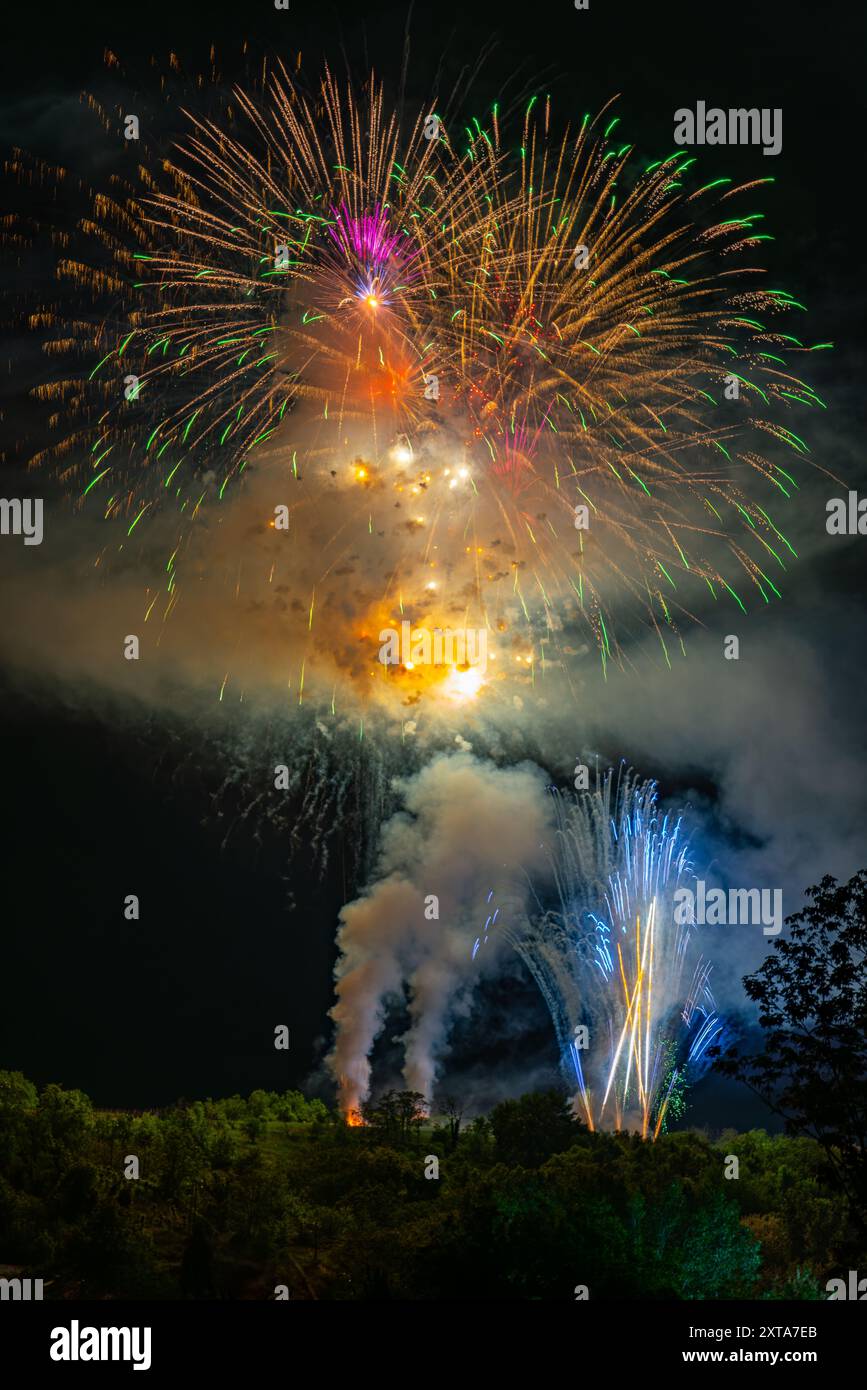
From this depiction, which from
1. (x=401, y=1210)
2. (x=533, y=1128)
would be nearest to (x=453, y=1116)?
(x=533, y=1128)

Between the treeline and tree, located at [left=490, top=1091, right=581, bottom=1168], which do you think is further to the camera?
tree, located at [left=490, top=1091, right=581, bottom=1168]

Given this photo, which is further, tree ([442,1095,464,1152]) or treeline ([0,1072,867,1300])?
tree ([442,1095,464,1152])

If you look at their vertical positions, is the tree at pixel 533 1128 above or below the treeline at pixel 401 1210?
above

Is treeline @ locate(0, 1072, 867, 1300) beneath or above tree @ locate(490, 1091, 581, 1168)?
beneath

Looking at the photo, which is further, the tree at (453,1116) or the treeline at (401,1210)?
the tree at (453,1116)

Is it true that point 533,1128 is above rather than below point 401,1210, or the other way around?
above

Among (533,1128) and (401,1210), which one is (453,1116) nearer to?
(533,1128)

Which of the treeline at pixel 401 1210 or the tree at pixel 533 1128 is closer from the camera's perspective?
the treeline at pixel 401 1210
